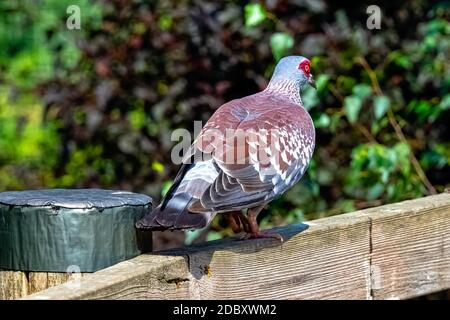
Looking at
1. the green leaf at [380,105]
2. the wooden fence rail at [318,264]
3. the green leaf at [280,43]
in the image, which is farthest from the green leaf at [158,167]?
the wooden fence rail at [318,264]

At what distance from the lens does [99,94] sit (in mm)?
4953

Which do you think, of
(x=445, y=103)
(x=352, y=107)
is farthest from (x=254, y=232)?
(x=445, y=103)

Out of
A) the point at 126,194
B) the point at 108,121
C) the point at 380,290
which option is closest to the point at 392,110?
the point at 108,121

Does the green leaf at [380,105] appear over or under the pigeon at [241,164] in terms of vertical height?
over

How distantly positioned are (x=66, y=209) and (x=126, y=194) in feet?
0.97

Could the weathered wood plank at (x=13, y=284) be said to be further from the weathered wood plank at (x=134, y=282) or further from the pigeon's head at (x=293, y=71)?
the pigeon's head at (x=293, y=71)

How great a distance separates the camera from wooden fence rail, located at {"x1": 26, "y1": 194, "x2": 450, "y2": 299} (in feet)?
8.05

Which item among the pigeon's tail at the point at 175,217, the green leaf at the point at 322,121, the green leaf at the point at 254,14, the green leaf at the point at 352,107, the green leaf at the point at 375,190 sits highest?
the green leaf at the point at 254,14

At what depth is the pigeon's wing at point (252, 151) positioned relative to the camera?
3021 mm

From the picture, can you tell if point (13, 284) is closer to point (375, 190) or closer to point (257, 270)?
point (257, 270)

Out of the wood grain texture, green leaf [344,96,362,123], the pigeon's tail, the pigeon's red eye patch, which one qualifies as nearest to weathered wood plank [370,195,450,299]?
the pigeon's tail

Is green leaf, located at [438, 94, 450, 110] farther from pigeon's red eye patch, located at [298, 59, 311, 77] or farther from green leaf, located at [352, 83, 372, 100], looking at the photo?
pigeon's red eye patch, located at [298, 59, 311, 77]

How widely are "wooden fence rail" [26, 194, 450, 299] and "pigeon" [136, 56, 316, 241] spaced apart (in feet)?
0.35

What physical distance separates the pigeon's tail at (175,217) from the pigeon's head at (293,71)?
3.83ft
